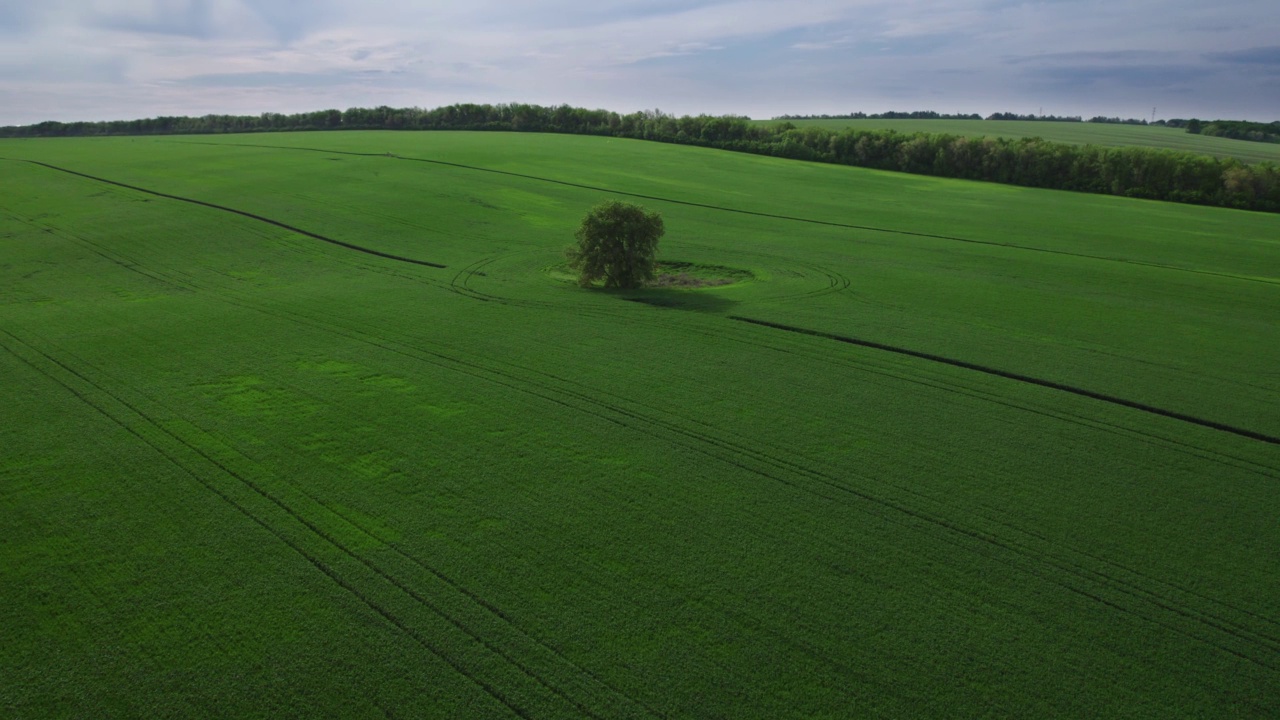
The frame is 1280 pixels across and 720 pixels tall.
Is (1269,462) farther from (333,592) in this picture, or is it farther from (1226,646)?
(333,592)

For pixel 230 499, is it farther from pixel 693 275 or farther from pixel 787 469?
pixel 693 275

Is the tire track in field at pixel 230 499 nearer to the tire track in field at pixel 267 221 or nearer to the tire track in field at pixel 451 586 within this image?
the tire track in field at pixel 451 586

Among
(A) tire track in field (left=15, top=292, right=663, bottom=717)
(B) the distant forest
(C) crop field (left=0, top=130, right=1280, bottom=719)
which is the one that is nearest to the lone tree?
(C) crop field (left=0, top=130, right=1280, bottom=719)

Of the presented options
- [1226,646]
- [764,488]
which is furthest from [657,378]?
[1226,646]

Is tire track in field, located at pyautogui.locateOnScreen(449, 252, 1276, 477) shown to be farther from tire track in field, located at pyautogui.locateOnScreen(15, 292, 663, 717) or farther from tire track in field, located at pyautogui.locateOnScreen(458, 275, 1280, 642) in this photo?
tire track in field, located at pyautogui.locateOnScreen(15, 292, 663, 717)

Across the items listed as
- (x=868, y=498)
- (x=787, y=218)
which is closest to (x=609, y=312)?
(x=868, y=498)

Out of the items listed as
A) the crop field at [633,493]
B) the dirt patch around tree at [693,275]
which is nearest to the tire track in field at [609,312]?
the crop field at [633,493]

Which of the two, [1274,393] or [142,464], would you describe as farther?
[1274,393]
